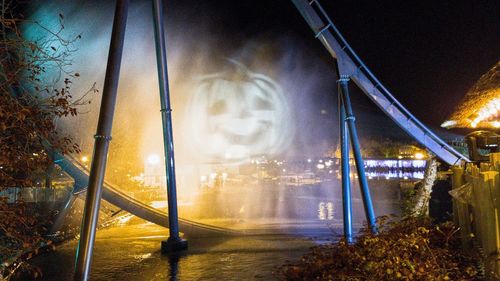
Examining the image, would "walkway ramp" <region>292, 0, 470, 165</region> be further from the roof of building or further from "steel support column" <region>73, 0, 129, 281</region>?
"steel support column" <region>73, 0, 129, 281</region>

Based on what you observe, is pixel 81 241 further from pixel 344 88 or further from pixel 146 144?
pixel 146 144

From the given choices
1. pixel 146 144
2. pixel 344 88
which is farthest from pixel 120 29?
pixel 146 144

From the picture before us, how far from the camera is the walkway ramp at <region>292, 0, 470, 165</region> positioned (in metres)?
9.46

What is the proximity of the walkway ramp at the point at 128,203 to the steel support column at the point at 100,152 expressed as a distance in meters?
5.18

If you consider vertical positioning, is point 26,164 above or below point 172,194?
above

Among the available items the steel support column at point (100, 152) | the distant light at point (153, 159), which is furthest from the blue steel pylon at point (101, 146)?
the distant light at point (153, 159)

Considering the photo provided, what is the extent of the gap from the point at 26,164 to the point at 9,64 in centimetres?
139

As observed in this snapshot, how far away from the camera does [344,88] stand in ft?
32.6

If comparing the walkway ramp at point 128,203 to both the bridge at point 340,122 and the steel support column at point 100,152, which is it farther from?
the steel support column at point 100,152

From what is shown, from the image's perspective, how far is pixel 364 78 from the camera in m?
10.2

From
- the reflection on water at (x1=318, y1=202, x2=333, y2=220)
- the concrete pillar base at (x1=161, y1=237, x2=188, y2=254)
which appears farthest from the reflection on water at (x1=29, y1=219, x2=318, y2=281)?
the reflection on water at (x1=318, y1=202, x2=333, y2=220)

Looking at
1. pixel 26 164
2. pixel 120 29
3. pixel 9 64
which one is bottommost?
pixel 26 164

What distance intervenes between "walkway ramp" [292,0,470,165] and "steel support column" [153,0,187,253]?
3.37 meters

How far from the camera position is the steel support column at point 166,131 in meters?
9.11
